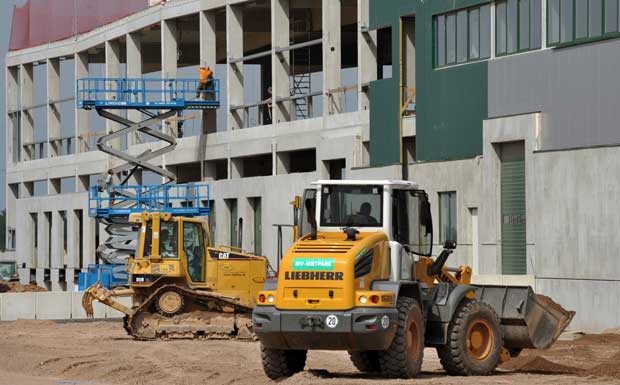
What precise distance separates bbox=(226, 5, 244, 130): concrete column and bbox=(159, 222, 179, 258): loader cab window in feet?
79.5

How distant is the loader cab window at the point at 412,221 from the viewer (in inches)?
863

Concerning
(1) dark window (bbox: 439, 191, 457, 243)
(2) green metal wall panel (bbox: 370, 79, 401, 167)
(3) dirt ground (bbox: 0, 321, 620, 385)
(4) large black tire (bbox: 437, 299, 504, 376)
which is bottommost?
(3) dirt ground (bbox: 0, 321, 620, 385)

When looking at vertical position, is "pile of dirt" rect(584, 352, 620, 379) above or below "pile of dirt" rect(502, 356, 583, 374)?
above

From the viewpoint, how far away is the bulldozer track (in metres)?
35.2

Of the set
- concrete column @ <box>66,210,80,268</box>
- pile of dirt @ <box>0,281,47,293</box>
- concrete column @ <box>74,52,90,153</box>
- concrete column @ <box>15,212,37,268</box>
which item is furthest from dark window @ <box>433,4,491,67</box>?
concrete column @ <box>15,212,37,268</box>

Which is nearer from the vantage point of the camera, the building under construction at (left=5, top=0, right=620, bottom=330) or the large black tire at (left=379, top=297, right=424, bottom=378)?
the large black tire at (left=379, top=297, right=424, bottom=378)

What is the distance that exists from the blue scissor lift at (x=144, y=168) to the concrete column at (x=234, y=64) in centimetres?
82

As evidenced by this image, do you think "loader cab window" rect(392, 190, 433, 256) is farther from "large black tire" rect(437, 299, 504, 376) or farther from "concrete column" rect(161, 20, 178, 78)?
"concrete column" rect(161, 20, 178, 78)

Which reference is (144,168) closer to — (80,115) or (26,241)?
(80,115)

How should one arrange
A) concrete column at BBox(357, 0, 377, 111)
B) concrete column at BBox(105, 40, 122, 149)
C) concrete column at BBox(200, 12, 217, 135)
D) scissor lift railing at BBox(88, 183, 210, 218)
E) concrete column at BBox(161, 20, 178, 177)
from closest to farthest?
concrete column at BBox(357, 0, 377, 111) → scissor lift railing at BBox(88, 183, 210, 218) → concrete column at BBox(200, 12, 217, 135) → concrete column at BBox(161, 20, 178, 177) → concrete column at BBox(105, 40, 122, 149)

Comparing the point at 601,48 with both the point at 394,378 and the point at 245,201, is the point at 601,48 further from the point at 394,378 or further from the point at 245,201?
the point at 245,201

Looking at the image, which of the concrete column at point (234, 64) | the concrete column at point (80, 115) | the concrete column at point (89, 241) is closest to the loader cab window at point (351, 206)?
the concrete column at point (234, 64)

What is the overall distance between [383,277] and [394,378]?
1497 millimetres

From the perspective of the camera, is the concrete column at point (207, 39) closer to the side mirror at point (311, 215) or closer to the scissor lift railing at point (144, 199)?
the scissor lift railing at point (144, 199)
